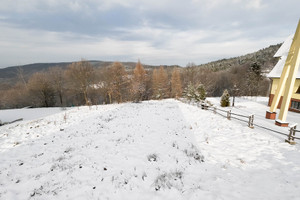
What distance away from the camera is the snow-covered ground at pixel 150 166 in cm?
406

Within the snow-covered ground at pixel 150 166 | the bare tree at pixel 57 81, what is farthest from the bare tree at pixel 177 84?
the bare tree at pixel 57 81

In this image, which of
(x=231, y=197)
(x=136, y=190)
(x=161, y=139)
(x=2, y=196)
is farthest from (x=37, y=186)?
(x=231, y=197)

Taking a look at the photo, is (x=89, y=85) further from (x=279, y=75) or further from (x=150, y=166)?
(x=279, y=75)

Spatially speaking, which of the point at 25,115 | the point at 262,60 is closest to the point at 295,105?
the point at 25,115

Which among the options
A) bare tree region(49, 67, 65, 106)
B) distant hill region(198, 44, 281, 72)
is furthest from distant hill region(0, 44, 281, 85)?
bare tree region(49, 67, 65, 106)

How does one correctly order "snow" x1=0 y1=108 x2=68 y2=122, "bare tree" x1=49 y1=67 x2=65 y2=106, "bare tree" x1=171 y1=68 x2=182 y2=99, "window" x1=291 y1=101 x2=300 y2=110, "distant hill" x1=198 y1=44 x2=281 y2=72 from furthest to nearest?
"distant hill" x1=198 y1=44 x2=281 y2=72 → "bare tree" x1=171 y1=68 x2=182 y2=99 → "bare tree" x1=49 y1=67 x2=65 y2=106 → "snow" x1=0 y1=108 x2=68 y2=122 → "window" x1=291 y1=101 x2=300 y2=110

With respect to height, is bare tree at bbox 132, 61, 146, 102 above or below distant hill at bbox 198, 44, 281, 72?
below

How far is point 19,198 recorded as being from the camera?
3.85 meters

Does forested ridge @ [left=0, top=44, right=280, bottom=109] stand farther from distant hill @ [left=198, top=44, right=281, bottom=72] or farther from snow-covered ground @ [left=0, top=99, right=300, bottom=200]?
distant hill @ [left=198, top=44, right=281, bottom=72]

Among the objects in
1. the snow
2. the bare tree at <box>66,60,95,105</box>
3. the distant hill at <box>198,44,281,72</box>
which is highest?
the distant hill at <box>198,44,281,72</box>

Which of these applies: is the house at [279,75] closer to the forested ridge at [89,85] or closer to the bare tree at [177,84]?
the forested ridge at [89,85]

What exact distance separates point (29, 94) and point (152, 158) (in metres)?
42.5

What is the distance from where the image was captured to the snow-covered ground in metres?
4.06

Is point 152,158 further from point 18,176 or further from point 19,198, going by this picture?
point 18,176
